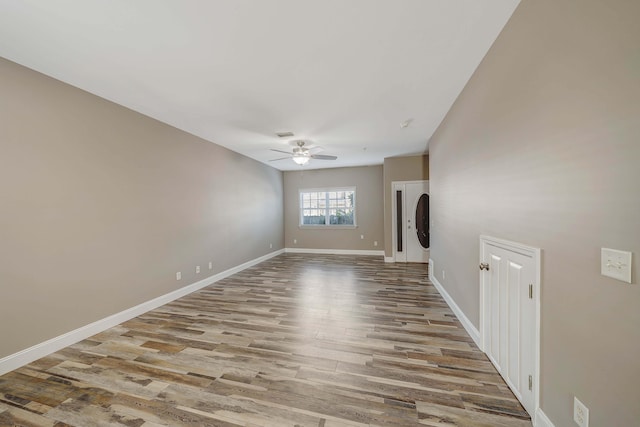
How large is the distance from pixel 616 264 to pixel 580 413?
2.58 ft

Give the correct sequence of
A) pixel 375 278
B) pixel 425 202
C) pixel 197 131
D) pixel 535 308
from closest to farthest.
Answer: pixel 535 308, pixel 197 131, pixel 375 278, pixel 425 202

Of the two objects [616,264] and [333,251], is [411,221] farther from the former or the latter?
[616,264]

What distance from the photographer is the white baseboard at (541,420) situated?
1.33 metres

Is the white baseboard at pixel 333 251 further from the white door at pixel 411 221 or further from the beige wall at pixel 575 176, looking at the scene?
the beige wall at pixel 575 176

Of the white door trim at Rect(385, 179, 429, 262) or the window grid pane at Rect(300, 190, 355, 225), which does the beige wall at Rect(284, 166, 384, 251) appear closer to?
the window grid pane at Rect(300, 190, 355, 225)

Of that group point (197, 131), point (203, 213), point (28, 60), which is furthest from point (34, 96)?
point (203, 213)

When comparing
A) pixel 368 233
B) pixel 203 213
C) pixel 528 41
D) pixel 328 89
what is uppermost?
pixel 328 89

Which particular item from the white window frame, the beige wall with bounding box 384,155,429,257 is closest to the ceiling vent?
the beige wall with bounding box 384,155,429,257

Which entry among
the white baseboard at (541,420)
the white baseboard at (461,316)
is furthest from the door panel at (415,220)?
the white baseboard at (541,420)

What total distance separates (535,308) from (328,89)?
2585 mm

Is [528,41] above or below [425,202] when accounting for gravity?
above

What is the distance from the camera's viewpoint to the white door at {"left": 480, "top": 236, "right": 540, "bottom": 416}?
4.85 ft

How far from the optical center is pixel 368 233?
7242 millimetres

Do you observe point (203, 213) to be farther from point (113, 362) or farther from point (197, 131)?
point (113, 362)
